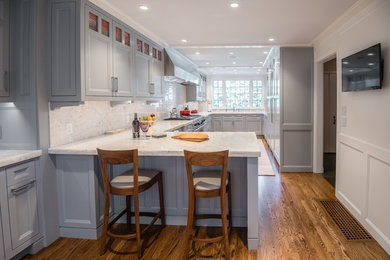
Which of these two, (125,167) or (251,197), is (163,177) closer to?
(125,167)

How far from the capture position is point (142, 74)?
3.99 metres

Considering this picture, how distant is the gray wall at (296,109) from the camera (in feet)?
17.1

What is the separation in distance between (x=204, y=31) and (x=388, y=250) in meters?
3.41

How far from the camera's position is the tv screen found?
2.56m

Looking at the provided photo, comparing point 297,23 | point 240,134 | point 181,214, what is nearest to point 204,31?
point 297,23

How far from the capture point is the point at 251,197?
8.09 ft

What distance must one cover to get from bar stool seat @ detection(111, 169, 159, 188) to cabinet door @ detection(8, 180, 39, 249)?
2.22 ft

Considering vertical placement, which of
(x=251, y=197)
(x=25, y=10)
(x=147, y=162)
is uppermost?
(x=25, y=10)

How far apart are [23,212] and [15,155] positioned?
478 millimetres

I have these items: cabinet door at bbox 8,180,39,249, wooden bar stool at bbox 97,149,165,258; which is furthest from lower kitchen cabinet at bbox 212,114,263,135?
cabinet door at bbox 8,180,39,249

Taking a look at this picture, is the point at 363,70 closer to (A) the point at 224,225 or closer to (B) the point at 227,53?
(A) the point at 224,225

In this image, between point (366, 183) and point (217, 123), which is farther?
point (217, 123)

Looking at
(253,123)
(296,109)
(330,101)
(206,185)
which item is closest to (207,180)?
(206,185)

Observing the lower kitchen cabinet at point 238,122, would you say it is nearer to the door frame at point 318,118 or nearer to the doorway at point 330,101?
the doorway at point 330,101
